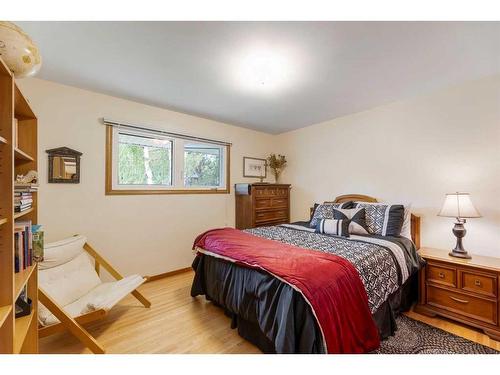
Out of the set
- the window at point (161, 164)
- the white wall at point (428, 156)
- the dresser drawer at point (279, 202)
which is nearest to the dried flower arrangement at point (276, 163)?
the dresser drawer at point (279, 202)

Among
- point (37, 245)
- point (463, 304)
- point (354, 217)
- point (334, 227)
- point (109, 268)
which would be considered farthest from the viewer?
point (354, 217)

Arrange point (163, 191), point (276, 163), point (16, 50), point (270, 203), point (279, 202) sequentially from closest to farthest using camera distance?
point (16, 50), point (163, 191), point (270, 203), point (279, 202), point (276, 163)

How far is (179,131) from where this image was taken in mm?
3178

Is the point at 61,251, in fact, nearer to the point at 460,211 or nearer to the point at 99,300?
the point at 99,300

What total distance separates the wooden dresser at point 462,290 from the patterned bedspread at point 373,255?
0.18 m

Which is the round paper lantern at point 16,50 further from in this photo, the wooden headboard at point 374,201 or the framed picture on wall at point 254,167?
the wooden headboard at point 374,201

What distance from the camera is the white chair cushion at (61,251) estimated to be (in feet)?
6.48

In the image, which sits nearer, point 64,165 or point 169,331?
point 169,331

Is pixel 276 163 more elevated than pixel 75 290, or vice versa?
pixel 276 163

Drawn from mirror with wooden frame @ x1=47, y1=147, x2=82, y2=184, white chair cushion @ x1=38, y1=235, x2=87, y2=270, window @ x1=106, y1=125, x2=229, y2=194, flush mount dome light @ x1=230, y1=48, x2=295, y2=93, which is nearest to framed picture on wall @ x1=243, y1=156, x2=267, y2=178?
window @ x1=106, y1=125, x2=229, y2=194

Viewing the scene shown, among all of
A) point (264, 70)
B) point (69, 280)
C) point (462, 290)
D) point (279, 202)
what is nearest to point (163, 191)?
point (69, 280)

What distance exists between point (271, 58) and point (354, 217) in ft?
6.09

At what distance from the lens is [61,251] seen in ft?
6.75
